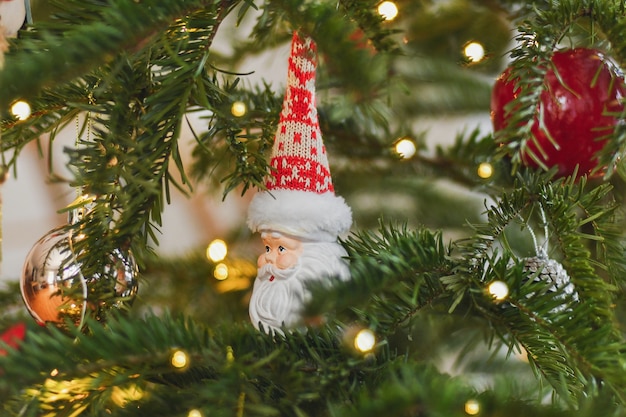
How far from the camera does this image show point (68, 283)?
1.45ft

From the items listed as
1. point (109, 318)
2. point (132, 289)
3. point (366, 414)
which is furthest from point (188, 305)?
point (366, 414)

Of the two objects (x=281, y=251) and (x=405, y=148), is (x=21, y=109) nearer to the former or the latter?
(x=281, y=251)

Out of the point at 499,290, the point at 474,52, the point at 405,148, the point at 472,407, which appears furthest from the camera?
the point at 405,148

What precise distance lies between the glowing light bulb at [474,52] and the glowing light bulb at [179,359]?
29cm

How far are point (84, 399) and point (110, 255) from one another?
9 centimetres

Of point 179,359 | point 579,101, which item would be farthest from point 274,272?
point 579,101

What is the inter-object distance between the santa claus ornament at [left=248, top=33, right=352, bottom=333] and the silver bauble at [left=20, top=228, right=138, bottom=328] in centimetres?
8

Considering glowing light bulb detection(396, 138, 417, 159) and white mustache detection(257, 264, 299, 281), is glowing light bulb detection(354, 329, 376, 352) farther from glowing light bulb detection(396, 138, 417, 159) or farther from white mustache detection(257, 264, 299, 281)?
glowing light bulb detection(396, 138, 417, 159)

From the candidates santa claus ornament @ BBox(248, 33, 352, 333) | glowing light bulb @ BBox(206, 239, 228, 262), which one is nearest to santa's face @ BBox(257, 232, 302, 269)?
santa claus ornament @ BBox(248, 33, 352, 333)

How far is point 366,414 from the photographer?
27cm

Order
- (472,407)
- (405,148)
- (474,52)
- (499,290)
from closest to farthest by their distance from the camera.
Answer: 1. (472,407)
2. (499,290)
3. (474,52)
4. (405,148)

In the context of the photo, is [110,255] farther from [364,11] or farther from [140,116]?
[364,11]

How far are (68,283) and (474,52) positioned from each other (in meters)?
0.31

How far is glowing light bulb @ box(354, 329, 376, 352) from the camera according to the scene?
1.23ft
